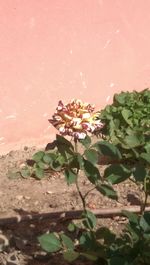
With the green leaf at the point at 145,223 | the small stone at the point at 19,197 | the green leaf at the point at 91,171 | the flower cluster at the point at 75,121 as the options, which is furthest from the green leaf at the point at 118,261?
the small stone at the point at 19,197

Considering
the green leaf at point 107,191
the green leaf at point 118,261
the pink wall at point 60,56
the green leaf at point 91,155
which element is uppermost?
the pink wall at point 60,56

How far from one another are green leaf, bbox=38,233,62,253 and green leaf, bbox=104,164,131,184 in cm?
33

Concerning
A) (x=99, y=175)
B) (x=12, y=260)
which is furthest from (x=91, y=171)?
(x=12, y=260)

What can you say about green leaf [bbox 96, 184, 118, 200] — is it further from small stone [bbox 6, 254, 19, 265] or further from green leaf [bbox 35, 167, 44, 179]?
green leaf [bbox 35, 167, 44, 179]

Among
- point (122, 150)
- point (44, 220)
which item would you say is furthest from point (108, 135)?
point (44, 220)

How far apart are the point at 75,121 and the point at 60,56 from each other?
2.15 metres

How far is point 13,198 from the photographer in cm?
409

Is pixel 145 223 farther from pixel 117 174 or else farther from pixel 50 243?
pixel 50 243

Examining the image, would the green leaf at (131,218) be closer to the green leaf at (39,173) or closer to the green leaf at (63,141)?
the green leaf at (63,141)

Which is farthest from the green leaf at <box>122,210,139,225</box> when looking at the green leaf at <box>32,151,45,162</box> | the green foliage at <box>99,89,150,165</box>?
the green foliage at <box>99,89,150,165</box>

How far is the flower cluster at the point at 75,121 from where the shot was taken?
262cm

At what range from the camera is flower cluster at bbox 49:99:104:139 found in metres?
2.62

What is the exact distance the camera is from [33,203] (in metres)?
4.03

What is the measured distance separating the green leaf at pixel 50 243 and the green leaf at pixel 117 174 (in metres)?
0.33
